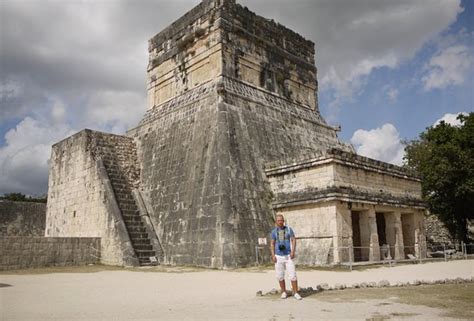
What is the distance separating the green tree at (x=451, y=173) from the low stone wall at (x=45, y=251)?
47.0 feet

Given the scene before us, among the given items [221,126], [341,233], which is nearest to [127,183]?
[221,126]

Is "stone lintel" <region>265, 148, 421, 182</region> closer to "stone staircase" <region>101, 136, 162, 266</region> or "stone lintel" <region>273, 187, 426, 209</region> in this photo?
"stone lintel" <region>273, 187, 426, 209</region>

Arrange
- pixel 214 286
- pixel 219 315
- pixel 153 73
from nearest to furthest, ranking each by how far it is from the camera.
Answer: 1. pixel 219 315
2. pixel 214 286
3. pixel 153 73

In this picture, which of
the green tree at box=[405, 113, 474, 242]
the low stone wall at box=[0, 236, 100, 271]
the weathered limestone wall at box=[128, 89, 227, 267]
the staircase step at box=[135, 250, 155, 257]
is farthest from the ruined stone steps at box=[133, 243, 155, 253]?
the green tree at box=[405, 113, 474, 242]

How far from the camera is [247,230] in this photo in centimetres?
1227

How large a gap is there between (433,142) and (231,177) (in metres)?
13.6

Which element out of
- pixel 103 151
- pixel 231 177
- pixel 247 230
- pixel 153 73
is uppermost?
pixel 153 73

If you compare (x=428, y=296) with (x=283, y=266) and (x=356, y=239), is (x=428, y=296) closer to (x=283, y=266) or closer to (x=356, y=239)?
(x=283, y=266)

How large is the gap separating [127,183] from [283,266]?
10.5 m

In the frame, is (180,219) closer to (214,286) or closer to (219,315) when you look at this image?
(214,286)

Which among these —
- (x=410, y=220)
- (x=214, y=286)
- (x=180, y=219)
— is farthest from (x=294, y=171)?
(x=214, y=286)

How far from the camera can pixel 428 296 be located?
242 inches

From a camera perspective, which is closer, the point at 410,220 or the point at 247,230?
the point at 247,230

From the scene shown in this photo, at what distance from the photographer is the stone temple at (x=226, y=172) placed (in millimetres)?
12477
